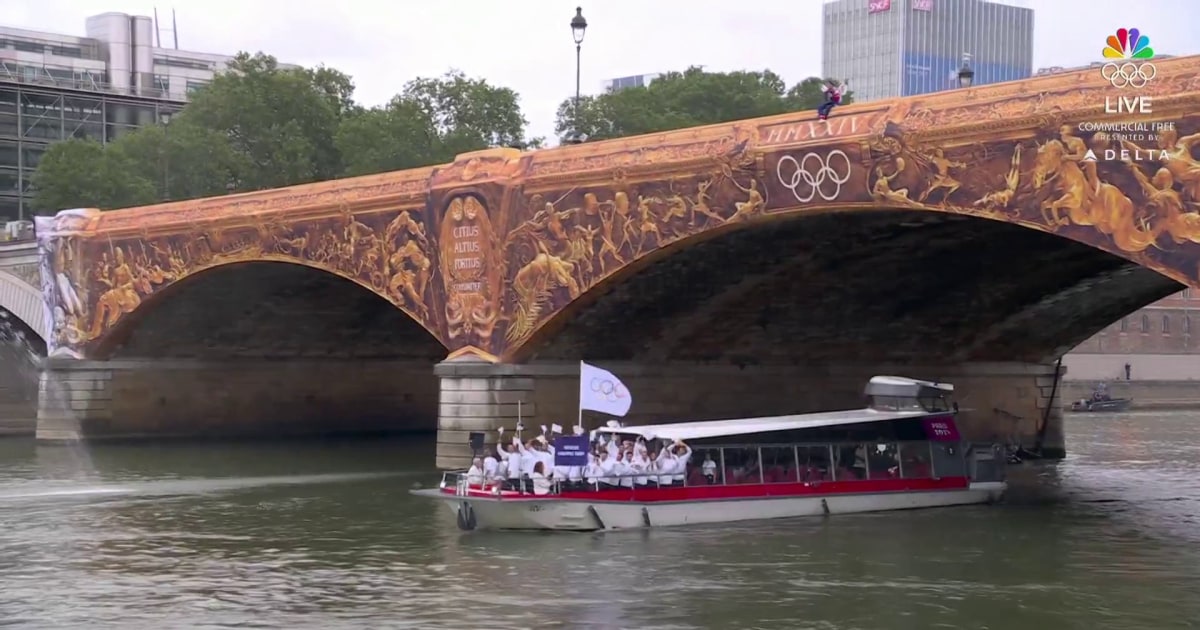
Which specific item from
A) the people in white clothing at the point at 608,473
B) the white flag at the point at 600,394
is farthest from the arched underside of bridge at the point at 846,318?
the people in white clothing at the point at 608,473

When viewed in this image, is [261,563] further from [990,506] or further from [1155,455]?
[1155,455]

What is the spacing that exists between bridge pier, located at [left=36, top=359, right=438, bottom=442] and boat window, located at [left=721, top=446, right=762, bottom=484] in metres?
22.6

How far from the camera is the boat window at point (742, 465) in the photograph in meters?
28.0

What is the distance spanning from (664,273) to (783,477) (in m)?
5.37

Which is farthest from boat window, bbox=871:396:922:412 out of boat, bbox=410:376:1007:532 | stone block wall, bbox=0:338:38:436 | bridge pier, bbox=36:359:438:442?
stone block wall, bbox=0:338:38:436

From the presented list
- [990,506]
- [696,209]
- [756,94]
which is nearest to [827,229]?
[696,209]

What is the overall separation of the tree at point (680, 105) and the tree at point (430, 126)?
10.4 feet

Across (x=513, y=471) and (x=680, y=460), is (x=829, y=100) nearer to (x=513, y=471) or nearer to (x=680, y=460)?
(x=680, y=460)

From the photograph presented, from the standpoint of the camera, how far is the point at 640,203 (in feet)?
101

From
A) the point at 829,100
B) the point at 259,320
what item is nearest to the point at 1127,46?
the point at 829,100

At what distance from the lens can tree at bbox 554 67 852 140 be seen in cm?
7400

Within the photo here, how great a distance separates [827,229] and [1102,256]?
7.08 m

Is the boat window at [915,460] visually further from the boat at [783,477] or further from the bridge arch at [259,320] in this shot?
the bridge arch at [259,320]

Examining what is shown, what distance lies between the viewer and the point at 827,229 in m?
29.6
